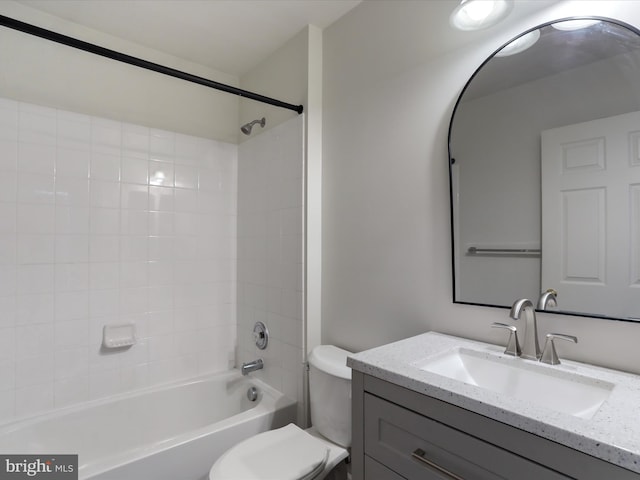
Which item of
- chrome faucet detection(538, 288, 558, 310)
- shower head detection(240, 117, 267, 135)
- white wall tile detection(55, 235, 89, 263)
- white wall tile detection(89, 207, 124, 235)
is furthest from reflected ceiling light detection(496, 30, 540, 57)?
white wall tile detection(55, 235, 89, 263)

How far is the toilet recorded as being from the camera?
129cm

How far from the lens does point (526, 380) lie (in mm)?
1024

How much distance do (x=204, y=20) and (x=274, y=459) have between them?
2.18 meters

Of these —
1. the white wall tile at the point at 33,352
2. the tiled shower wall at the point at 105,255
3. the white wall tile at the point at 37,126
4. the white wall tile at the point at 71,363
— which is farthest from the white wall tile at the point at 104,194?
the white wall tile at the point at 71,363

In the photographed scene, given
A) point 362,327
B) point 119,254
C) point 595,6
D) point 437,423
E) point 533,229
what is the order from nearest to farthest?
point 437,423 → point 595,6 → point 533,229 → point 362,327 → point 119,254

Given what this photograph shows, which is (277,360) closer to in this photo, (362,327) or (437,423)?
(362,327)

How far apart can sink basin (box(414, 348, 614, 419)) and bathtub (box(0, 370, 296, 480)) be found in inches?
41.9

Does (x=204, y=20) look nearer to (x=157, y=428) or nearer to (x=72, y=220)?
(x=72, y=220)

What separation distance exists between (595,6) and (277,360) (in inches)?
81.5

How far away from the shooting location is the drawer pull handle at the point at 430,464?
2.67 ft

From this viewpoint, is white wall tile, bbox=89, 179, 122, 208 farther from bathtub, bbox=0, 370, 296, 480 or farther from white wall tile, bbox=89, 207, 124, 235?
bathtub, bbox=0, 370, 296, 480

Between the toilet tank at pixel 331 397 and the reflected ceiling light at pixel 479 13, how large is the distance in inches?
55.3

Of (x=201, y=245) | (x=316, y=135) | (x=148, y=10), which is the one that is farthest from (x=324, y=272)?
(x=148, y=10)

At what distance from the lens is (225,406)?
2.24 metres
